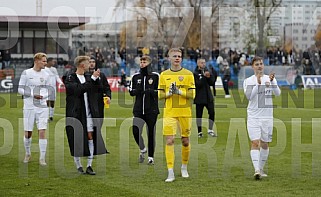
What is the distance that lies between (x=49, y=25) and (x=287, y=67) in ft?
55.1

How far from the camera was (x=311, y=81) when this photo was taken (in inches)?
1697

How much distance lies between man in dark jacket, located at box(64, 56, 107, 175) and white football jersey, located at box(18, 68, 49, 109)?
150cm

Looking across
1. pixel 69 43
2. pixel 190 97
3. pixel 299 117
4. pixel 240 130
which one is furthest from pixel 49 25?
pixel 190 97

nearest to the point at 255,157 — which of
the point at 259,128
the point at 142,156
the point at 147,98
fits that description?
the point at 259,128

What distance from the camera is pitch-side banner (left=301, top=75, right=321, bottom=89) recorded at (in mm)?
42969

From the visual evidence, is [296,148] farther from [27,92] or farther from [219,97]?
[219,97]

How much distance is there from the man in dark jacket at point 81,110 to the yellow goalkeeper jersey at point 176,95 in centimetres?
128

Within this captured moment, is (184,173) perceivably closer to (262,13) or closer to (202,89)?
(202,89)

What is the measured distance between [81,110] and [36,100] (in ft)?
5.45

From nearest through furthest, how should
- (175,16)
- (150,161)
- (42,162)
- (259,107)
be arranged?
(259,107), (42,162), (150,161), (175,16)

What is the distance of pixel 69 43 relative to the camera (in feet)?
170

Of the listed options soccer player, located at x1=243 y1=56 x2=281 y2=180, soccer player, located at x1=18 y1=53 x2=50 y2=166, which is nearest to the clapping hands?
soccer player, located at x1=243 y1=56 x2=281 y2=180

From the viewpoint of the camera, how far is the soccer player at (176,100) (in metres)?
11.8

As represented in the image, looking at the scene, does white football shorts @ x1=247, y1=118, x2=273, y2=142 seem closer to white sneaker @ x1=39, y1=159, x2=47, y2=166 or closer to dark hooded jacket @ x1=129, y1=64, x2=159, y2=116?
dark hooded jacket @ x1=129, y1=64, x2=159, y2=116
